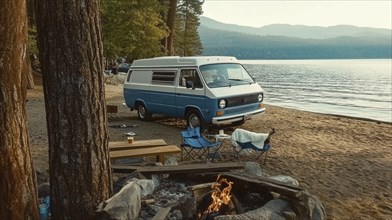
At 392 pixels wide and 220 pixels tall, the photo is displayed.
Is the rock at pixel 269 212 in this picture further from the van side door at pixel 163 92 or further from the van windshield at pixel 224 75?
the van side door at pixel 163 92

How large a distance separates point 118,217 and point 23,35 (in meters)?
2.25

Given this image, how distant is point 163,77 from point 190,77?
1.48 m

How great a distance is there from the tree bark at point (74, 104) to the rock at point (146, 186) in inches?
35.1

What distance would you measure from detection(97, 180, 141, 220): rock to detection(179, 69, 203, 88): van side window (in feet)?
23.7

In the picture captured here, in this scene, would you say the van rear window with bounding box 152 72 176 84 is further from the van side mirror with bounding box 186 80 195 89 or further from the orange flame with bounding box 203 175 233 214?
the orange flame with bounding box 203 175 233 214

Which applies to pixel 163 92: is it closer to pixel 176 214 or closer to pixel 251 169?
pixel 251 169

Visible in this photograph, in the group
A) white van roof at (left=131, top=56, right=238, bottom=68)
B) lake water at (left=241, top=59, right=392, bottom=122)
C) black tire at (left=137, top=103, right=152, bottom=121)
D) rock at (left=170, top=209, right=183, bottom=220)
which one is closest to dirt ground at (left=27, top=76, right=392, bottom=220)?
black tire at (left=137, top=103, right=152, bottom=121)

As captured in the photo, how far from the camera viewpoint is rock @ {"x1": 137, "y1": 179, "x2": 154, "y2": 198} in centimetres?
538

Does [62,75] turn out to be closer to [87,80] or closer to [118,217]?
[87,80]

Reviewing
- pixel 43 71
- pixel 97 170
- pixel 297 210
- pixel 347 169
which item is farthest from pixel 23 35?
pixel 347 169

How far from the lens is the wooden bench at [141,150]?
738cm

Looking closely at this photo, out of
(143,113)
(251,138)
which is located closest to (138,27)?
(143,113)

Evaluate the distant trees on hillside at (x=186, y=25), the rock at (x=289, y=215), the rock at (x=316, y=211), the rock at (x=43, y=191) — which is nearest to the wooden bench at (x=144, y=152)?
the rock at (x=43, y=191)

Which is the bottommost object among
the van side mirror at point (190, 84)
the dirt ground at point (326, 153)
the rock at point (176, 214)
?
the dirt ground at point (326, 153)
